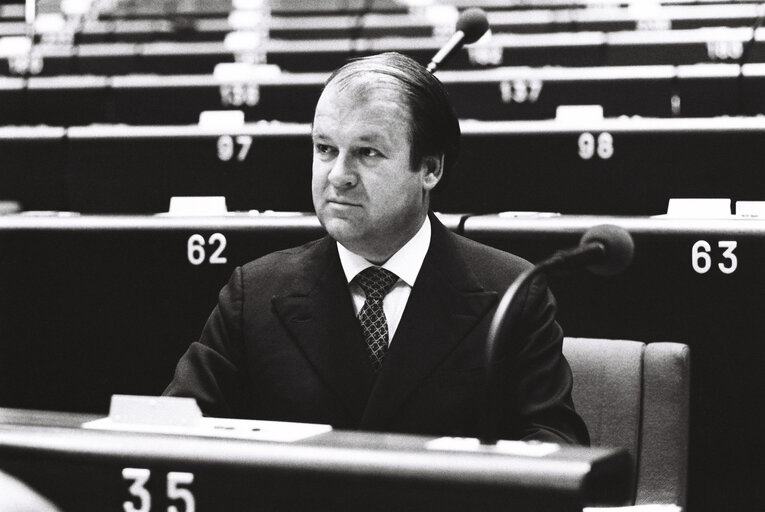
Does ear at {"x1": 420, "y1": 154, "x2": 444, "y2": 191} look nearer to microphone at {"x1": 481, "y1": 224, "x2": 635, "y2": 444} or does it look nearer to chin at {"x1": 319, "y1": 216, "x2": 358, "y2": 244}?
chin at {"x1": 319, "y1": 216, "x2": 358, "y2": 244}

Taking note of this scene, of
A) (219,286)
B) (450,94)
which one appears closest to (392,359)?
(219,286)

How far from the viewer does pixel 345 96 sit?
1.68 m

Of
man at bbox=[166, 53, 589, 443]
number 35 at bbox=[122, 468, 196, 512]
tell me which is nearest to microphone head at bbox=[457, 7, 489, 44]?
man at bbox=[166, 53, 589, 443]

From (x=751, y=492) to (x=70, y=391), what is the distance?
69.8 inches

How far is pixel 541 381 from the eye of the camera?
5.41 feet

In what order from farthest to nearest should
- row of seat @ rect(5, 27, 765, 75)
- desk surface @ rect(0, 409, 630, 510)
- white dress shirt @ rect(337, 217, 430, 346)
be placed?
row of seat @ rect(5, 27, 765, 75), white dress shirt @ rect(337, 217, 430, 346), desk surface @ rect(0, 409, 630, 510)

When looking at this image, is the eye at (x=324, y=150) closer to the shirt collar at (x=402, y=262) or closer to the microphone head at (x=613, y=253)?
the shirt collar at (x=402, y=262)

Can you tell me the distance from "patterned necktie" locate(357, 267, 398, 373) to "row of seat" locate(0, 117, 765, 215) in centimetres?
200

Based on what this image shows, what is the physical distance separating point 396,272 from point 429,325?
0.35 feet

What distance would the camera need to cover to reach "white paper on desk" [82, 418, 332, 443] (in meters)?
1.20

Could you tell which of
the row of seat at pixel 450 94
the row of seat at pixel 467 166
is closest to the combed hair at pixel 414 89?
the row of seat at pixel 467 166

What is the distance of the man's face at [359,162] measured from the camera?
167 cm

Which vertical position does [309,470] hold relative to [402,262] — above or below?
below

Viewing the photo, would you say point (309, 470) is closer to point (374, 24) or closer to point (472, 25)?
point (472, 25)
